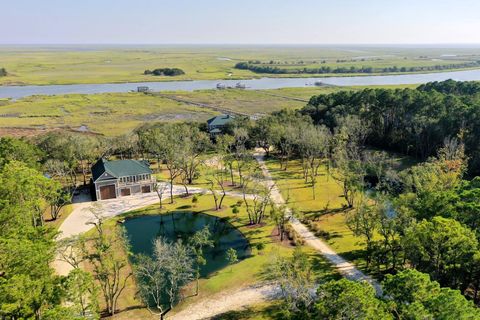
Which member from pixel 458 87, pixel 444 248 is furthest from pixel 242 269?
pixel 458 87

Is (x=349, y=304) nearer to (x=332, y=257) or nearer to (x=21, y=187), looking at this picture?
(x=332, y=257)

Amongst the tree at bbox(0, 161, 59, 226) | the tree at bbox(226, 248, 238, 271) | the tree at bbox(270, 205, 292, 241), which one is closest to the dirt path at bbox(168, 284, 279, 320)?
the tree at bbox(226, 248, 238, 271)

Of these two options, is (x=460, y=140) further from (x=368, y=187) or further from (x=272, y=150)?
(x=272, y=150)

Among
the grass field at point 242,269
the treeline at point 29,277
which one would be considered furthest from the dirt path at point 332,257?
the treeline at point 29,277

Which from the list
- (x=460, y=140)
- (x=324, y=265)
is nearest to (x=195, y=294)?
(x=324, y=265)

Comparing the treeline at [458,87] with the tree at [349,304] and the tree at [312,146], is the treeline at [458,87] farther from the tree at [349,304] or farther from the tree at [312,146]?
the tree at [349,304]
